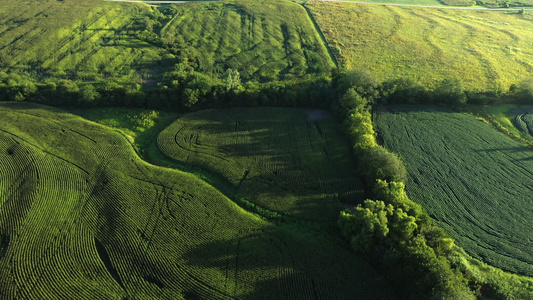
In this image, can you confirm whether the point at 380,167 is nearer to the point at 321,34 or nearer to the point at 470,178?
the point at 470,178

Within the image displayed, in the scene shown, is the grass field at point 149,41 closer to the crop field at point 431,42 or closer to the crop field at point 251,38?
the crop field at point 251,38

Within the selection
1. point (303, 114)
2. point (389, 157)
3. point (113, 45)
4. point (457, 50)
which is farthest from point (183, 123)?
point (457, 50)

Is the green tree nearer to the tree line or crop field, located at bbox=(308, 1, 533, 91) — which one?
the tree line

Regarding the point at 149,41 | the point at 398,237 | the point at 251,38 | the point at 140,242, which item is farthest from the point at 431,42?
the point at 140,242

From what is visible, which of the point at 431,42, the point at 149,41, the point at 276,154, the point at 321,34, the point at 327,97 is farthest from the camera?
the point at 321,34

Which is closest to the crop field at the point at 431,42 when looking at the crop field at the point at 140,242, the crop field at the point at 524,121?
the crop field at the point at 524,121

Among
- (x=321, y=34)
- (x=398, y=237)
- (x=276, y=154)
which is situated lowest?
(x=398, y=237)

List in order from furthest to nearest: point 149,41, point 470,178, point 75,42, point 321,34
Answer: point 321,34
point 149,41
point 75,42
point 470,178
